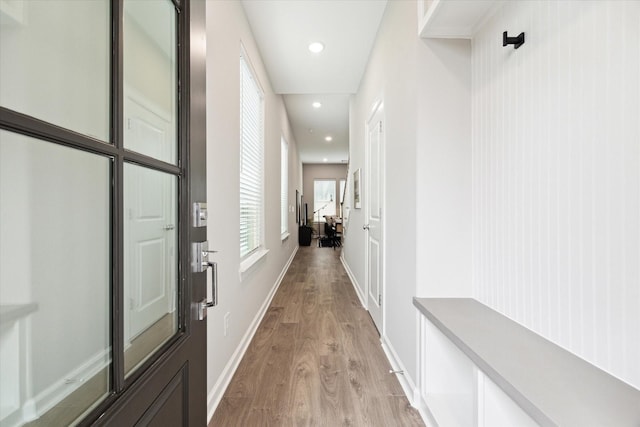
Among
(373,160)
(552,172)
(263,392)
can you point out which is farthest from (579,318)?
(373,160)

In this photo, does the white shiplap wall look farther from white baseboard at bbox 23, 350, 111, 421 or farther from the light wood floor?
white baseboard at bbox 23, 350, 111, 421

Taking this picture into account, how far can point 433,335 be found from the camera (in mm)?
1508

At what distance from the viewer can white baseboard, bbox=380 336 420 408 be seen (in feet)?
5.39

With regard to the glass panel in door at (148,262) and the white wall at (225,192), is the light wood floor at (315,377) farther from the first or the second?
the glass panel in door at (148,262)

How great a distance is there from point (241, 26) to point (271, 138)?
60.7 inches

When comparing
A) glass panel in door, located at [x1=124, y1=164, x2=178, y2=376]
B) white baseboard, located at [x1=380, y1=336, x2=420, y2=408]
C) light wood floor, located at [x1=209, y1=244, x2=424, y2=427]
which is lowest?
light wood floor, located at [x1=209, y1=244, x2=424, y2=427]

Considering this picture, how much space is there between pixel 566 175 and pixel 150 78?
1332 mm

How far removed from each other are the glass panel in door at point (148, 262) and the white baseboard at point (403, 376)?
4.59 feet

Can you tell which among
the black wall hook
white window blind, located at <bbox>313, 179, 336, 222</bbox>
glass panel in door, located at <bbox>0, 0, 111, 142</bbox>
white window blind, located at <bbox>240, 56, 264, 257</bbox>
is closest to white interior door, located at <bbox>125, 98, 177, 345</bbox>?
glass panel in door, located at <bbox>0, 0, 111, 142</bbox>

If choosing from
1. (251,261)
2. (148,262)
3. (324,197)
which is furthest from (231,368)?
(324,197)

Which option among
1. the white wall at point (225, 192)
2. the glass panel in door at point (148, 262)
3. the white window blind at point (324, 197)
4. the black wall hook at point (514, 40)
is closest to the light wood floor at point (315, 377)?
the white wall at point (225, 192)

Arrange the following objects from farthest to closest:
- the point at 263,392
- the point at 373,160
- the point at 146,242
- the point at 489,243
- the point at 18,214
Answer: the point at 373,160 < the point at 263,392 < the point at 489,243 < the point at 146,242 < the point at 18,214

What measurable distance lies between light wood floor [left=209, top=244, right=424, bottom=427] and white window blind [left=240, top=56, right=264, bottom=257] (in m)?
0.83

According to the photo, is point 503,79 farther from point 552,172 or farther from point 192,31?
point 192,31
